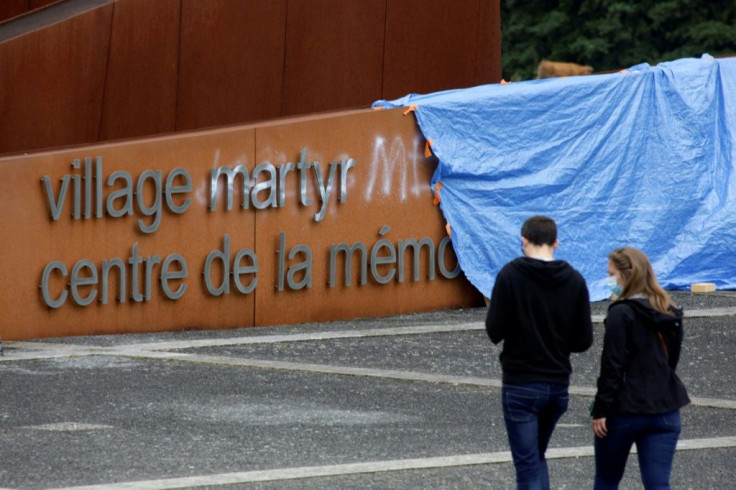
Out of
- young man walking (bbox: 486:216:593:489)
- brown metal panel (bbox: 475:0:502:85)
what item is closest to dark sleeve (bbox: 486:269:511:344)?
young man walking (bbox: 486:216:593:489)

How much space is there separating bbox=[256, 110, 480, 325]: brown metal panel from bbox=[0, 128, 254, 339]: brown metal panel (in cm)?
33

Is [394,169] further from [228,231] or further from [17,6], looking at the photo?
[17,6]

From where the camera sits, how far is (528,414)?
6.61 metres

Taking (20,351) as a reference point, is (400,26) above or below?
above

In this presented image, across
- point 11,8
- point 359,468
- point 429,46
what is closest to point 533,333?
point 359,468

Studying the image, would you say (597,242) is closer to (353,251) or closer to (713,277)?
(713,277)

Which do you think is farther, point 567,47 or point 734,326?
point 567,47

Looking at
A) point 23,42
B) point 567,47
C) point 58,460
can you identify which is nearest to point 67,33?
point 23,42

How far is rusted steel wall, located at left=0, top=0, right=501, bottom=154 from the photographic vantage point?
1512cm

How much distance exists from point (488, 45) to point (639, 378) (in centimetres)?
1205

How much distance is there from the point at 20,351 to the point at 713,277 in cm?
874

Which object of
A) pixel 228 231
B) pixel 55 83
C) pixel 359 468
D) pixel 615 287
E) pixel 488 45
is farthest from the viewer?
pixel 488 45

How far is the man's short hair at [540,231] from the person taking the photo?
6.64 m

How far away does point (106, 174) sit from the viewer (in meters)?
14.1
